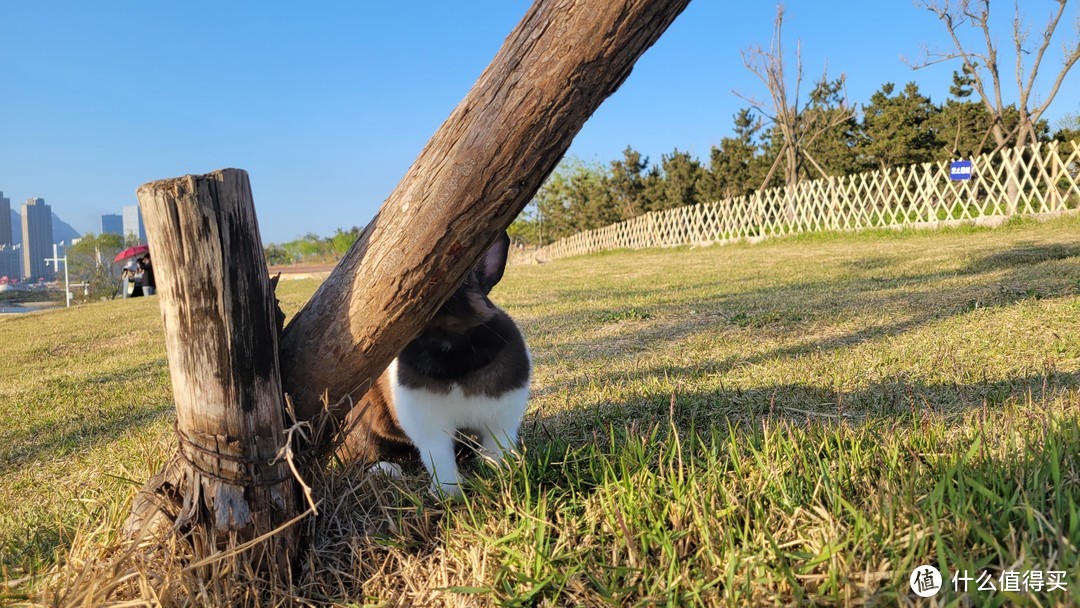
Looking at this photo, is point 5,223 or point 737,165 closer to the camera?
point 737,165

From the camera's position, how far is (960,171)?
1614 centimetres

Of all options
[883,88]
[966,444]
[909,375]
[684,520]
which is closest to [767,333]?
[909,375]

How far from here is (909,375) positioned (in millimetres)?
3273

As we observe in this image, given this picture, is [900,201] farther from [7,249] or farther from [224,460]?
[7,249]

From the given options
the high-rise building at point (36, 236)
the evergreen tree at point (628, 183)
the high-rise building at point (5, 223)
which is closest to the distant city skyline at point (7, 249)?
the high-rise building at point (5, 223)

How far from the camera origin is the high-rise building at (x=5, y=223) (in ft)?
516

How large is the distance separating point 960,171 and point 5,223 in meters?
201

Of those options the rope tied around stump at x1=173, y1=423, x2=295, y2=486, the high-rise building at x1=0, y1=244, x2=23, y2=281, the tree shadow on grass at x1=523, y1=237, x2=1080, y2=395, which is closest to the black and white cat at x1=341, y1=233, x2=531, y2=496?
the rope tied around stump at x1=173, y1=423, x2=295, y2=486

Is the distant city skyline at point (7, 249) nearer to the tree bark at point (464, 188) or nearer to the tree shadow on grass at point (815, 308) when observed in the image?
the tree shadow on grass at point (815, 308)

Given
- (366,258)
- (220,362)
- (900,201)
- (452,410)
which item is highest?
(900,201)

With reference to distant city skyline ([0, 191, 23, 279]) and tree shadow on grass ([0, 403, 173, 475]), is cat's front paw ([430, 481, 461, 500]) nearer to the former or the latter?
tree shadow on grass ([0, 403, 173, 475])

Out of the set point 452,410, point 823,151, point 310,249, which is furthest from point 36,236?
point 452,410

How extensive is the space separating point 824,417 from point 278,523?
195cm

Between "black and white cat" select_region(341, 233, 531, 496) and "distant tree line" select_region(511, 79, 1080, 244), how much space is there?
53.9 ft
